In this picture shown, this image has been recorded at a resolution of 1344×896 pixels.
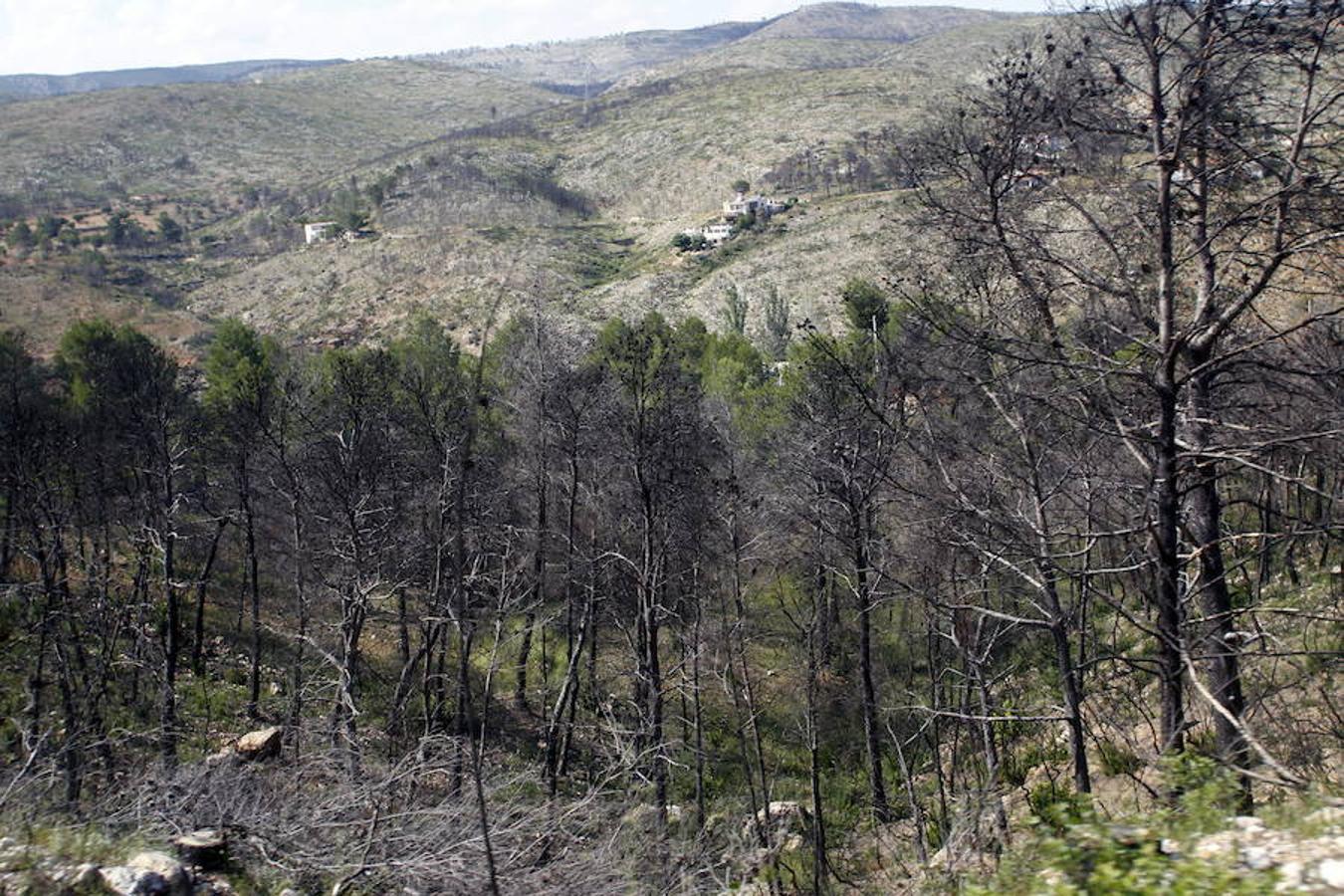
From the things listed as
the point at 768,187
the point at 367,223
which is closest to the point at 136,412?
the point at 367,223

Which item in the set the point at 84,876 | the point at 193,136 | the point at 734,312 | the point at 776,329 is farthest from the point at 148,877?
the point at 193,136

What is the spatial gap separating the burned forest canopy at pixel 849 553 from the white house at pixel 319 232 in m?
48.4

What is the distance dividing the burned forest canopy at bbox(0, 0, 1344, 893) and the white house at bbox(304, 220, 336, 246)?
48.4 meters

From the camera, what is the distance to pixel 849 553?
13.0 meters

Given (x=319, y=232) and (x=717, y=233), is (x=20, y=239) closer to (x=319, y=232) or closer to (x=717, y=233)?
(x=319, y=232)

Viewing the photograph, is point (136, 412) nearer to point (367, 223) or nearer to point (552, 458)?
point (552, 458)

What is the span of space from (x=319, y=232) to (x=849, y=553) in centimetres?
7032

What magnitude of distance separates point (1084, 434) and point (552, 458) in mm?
12305

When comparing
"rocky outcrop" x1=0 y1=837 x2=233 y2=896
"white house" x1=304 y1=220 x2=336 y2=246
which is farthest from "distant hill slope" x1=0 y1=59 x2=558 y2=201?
"rocky outcrop" x1=0 y1=837 x2=233 y2=896

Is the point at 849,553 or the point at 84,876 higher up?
the point at 84,876

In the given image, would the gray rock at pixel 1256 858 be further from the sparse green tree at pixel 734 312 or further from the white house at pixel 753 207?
the white house at pixel 753 207

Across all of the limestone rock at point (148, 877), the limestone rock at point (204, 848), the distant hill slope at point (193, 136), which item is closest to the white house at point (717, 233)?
the distant hill slope at point (193, 136)

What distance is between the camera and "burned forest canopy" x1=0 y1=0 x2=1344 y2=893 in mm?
4211

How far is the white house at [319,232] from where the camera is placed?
230 ft
